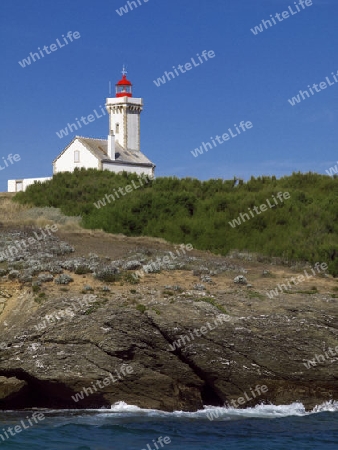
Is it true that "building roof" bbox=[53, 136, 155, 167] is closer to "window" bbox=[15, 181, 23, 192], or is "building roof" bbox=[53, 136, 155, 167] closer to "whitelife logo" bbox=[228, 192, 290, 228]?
"window" bbox=[15, 181, 23, 192]

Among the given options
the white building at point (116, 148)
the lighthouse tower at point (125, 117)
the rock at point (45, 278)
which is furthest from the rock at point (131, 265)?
the lighthouse tower at point (125, 117)

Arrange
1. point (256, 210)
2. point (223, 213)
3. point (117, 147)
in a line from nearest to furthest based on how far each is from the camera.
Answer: point (256, 210)
point (223, 213)
point (117, 147)

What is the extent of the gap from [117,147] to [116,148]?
71cm

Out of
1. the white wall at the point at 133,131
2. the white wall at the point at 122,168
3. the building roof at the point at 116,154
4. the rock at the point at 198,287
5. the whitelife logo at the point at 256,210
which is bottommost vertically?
the rock at the point at 198,287

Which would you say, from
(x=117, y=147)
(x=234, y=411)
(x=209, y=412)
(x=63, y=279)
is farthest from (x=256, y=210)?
(x=117, y=147)

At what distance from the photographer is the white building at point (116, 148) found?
6112 cm

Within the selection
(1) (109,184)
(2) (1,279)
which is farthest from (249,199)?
(2) (1,279)

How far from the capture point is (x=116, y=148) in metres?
68.0

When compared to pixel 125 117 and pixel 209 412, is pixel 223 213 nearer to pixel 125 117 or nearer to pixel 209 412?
pixel 209 412

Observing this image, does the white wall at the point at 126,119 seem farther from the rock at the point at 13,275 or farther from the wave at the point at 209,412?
the wave at the point at 209,412

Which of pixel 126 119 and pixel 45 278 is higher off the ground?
pixel 126 119

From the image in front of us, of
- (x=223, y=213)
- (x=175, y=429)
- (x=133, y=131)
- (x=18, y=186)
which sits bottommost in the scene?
(x=175, y=429)

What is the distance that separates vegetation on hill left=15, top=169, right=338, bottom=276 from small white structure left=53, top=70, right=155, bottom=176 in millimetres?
19562

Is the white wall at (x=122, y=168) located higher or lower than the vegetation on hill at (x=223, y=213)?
higher
